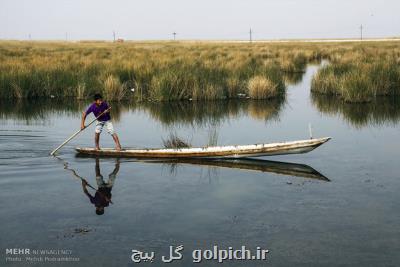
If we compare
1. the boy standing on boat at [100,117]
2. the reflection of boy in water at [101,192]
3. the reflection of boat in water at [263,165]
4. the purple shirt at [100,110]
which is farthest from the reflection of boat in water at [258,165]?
the reflection of boy in water at [101,192]

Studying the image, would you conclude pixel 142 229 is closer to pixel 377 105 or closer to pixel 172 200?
pixel 172 200

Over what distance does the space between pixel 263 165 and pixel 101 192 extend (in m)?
3.56

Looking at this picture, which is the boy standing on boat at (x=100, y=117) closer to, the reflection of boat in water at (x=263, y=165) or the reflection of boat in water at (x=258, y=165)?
the reflection of boat in water at (x=258, y=165)

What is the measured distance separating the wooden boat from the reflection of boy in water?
93 cm

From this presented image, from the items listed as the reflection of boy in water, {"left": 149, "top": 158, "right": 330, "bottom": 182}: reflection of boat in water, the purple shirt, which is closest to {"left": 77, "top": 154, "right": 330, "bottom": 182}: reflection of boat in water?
{"left": 149, "top": 158, "right": 330, "bottom": 182}: reflection of boat in water

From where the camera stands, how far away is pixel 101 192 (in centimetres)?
939

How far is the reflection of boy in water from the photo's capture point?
8648 millimetres

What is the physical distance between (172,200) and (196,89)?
13.2 m

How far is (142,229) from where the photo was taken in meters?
7.44

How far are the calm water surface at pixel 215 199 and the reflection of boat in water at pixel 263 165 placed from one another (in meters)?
0.02

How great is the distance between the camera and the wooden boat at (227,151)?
11.2 metres

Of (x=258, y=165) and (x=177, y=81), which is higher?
(x=177, y=81)

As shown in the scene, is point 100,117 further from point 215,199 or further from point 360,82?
point 360,82

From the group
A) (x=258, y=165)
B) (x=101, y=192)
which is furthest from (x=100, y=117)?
(x=258, y=165)
